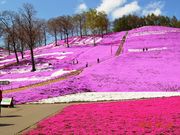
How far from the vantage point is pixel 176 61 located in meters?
67.2

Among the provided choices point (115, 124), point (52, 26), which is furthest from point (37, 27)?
point (115, 124)

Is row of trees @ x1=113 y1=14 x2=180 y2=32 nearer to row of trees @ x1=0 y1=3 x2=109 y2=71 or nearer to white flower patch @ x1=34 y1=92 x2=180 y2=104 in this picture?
row of trees @ x1=0 y1=3 x2=109 y2=71

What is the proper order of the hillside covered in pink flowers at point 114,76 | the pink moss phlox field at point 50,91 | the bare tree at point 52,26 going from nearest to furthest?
the pink moss phlox field at point 50,91 < the hillside covered in pink flowers at point 114,76 < the bare tree at point 52,26

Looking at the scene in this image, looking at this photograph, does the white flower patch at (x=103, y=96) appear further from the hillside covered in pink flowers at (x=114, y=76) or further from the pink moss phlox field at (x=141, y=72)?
the pink moss phlox field at (x=141, y=72)

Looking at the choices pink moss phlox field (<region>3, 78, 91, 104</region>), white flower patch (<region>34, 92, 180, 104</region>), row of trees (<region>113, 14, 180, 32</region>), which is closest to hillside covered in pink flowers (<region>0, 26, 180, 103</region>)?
pink moss phlox field (<region>3, 78, 91, 104</region>)

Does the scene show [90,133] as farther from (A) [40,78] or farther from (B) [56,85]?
(A) [40,78]

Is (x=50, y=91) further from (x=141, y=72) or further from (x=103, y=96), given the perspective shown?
(x=141, y=72)

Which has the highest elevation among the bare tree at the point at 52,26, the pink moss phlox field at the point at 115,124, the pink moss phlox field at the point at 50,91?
the bare tree at the point at 52,26

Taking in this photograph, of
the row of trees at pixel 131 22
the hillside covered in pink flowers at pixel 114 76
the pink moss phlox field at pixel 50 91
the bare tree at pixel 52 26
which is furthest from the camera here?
the row of trees at pixel 131 22

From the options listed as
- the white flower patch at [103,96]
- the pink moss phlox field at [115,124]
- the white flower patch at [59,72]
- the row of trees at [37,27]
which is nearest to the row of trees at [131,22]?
the row of trees at [37,27]

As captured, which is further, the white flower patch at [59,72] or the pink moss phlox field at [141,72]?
the white flower patch at [59,72]

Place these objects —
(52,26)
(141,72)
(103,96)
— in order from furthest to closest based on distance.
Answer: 1. (52,26)
2. (141,72)
3. (103,96)

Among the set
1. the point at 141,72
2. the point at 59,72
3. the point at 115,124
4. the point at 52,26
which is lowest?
the point at 59,72

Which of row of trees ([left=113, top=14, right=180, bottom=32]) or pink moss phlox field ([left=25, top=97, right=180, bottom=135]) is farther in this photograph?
row of trees ([left=113, top=14, right=180, bottom=32])
